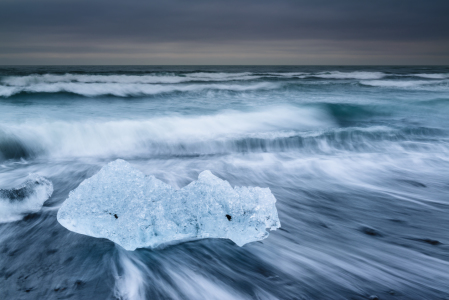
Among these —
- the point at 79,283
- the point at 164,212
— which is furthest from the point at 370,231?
the point at 79,283

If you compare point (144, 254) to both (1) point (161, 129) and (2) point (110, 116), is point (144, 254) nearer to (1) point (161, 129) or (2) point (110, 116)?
(1) point (161, 129)

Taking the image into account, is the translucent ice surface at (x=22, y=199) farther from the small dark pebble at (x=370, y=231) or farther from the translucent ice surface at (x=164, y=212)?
the small dark pebble at (x=370, y=231)

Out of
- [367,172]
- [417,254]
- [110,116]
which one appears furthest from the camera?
[110,116]

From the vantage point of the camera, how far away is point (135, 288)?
212cm

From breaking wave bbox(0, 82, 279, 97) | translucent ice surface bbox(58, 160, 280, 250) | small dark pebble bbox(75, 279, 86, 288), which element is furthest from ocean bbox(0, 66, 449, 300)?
breaking wave bbox(0, 82, 279, 97)

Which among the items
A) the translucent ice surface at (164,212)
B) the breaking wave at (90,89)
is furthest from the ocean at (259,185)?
the breaking wave at (90,89)

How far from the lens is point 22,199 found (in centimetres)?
309

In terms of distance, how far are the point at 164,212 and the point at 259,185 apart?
7.47 feet

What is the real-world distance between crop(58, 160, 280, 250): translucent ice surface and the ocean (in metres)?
0.17

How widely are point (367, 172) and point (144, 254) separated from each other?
12.7 feet

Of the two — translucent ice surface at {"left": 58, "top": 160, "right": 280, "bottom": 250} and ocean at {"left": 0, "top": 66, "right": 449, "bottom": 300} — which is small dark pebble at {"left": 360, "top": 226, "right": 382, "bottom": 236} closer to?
ocean at {"left": 0, "top": 66, "right": 449, "bottom": 300}

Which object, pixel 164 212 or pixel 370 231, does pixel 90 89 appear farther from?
pixel 370 231

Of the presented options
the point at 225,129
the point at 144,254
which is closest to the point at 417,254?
the point at 144,254

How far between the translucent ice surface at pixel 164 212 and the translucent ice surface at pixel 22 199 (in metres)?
0.85
